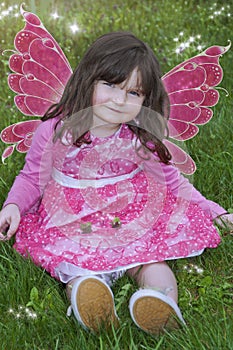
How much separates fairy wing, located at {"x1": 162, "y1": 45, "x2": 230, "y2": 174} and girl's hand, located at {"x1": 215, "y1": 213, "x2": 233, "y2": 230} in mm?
277

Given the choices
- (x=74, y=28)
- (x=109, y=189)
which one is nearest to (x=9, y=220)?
(x=109, y=189)

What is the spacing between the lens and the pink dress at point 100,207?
220cm

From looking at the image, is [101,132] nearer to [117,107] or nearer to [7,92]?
[117,107]

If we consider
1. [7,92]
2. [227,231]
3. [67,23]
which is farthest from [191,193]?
[67,23]

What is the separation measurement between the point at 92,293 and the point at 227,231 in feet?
2.10

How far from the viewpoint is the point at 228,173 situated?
2746 mm

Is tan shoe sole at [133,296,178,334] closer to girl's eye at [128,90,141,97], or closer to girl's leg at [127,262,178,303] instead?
girl's leg at [127,262,178,303]

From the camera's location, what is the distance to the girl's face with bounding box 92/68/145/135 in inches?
82.2

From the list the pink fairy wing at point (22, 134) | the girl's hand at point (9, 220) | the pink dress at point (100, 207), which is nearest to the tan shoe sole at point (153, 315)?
the pink dress at point (100, 207)

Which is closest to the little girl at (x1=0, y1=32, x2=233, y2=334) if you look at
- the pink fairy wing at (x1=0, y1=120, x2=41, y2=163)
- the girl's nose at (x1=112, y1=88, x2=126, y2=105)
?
the girl's nose at (x1=112, y1=88, x2=126, y2=105)

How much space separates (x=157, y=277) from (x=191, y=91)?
67 cm

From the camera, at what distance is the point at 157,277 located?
2.10 m

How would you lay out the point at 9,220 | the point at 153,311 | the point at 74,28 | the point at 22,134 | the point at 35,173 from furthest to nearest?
the point at 74,28 < the point at 22,134 < the point at 35,173 < the point at 9,220 < the point at 153,311

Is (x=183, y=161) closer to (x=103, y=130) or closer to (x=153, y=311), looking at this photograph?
(x=103, y=130)
